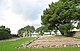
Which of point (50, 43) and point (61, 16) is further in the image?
point (61, 16)

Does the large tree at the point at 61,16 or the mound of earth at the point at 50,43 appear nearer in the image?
the mound of earth at the point at 50,43

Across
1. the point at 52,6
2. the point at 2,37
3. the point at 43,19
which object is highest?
the point at 52,6

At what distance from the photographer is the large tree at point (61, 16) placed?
3834cm

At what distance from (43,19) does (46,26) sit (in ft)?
5.91

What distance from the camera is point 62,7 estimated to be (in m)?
39.5

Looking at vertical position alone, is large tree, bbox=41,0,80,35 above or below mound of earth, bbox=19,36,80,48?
above

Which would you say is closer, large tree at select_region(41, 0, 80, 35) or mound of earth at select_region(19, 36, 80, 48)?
mound of earth at select_region(19, 36, 80, 48)

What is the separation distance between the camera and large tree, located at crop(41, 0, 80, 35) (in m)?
38.3

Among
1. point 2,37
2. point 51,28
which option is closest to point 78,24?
point 51,28

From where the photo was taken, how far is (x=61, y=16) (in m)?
38.6

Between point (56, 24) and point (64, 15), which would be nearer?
point (64, 15)

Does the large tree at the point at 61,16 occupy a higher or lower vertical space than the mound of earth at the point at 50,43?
higher

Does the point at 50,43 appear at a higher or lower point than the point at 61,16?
A: lower

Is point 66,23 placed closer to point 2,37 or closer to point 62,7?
point 62,7
